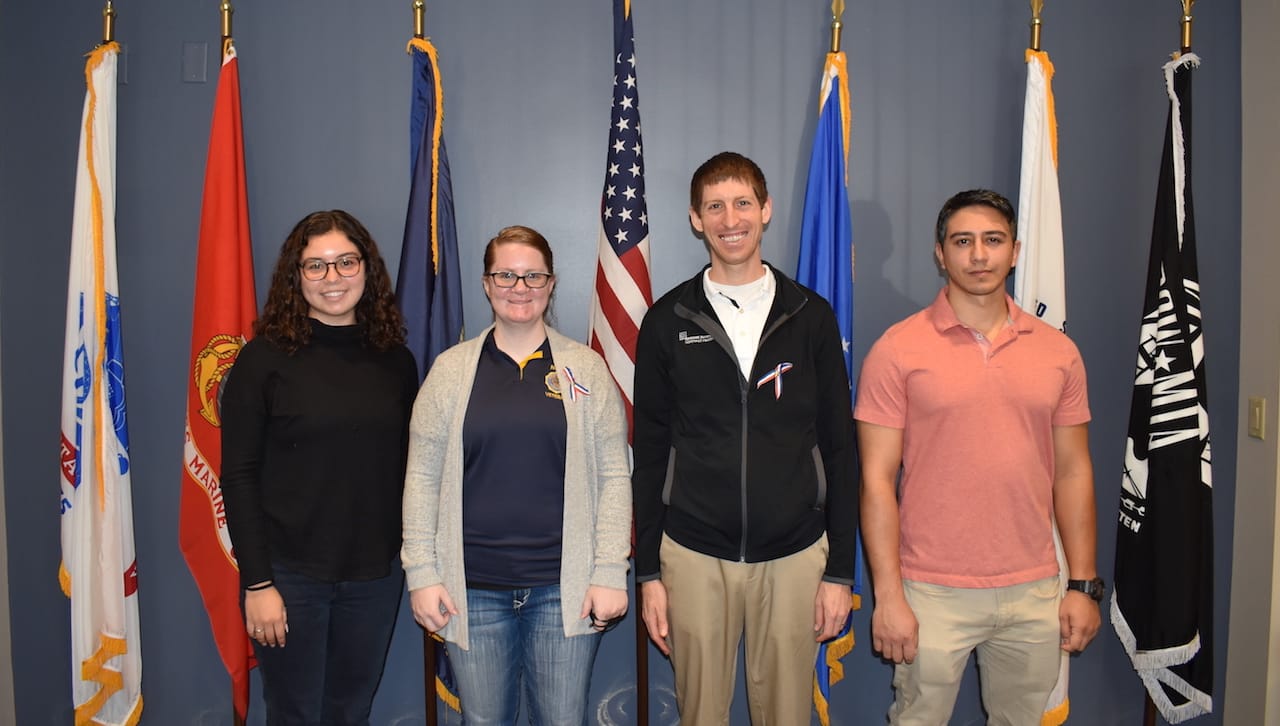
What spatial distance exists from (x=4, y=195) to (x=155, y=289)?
575mm

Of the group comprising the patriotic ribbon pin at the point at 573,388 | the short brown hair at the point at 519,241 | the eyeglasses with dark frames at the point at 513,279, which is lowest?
the patriotic ribbon pin at the point at 573,388

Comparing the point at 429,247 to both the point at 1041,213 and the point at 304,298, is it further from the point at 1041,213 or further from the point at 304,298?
the point at 1041,213

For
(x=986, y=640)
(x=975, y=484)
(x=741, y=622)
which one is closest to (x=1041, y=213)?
(x=975, y=484)

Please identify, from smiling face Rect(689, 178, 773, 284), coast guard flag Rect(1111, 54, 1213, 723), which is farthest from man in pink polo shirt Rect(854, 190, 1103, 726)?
coast guard flag Rect(1111, 54, 1213, 723)

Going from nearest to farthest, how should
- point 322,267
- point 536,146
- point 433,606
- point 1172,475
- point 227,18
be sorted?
point 433,606 → point 322,267 → point 1172,475 → point 227,18 → point 536,146

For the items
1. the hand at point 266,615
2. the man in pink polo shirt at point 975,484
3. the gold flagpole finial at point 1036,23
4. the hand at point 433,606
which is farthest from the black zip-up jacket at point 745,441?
the gold flagpole finial at point 1036,23

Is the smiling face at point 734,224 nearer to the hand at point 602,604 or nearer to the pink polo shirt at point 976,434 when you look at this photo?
the pink polo shirt at point 976,434

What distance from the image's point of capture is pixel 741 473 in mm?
1652

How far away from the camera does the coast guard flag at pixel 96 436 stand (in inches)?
83.3

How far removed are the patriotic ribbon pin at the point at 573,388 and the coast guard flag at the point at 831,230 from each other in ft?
2.91

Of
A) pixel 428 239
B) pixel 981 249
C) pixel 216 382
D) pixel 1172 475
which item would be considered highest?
pixel 428 239

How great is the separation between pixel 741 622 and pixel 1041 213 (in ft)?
5.17

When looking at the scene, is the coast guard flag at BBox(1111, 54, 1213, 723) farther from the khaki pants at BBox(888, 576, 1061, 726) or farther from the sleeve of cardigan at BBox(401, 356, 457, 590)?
the sleeve of cardigan at BBox(401, 356, 457, 590)

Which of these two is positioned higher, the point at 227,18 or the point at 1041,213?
the point at 227,18
